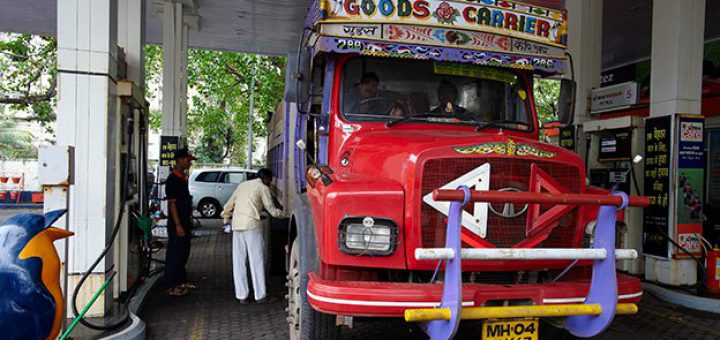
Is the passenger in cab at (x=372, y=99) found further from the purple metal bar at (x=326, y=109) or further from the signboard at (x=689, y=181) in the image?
the signboard at (x=689, y=181)

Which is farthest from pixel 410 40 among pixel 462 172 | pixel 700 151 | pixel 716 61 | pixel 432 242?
pixel 716 61

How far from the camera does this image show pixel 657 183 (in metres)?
7.42

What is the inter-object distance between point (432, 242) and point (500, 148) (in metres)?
0.70

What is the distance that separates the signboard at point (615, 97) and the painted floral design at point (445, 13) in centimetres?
556

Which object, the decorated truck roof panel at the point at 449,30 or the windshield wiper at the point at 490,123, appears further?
the windshield wiper at the point at 490,123

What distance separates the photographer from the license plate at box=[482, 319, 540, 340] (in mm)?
3035

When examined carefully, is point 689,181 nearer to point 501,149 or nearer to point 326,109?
point 501,149

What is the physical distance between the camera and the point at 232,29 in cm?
1498

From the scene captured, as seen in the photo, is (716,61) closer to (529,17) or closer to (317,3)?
(529,17)

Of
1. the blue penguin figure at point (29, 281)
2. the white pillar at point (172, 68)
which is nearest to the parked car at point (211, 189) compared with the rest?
the white pillar at point (172, 68)

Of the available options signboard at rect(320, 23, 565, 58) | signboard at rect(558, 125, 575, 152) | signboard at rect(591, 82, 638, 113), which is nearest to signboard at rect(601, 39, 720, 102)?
signboard at rect(591, 82, 638, 113)

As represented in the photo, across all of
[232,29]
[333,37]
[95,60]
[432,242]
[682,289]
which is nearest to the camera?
[432,242]

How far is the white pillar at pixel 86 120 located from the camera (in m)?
4.68

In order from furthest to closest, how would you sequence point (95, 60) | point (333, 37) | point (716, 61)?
point (716, 61), point (95, 60), point (333, 37)
